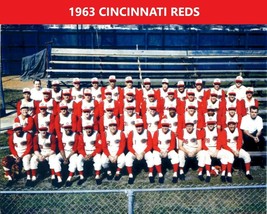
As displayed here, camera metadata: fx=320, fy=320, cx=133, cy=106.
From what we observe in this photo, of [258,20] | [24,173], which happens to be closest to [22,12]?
[24,173]

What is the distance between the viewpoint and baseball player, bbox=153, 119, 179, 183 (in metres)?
7.24

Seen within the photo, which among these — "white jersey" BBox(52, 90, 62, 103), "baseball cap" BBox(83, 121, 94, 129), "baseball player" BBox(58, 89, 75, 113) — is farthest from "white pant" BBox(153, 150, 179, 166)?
"white jersey" BBox(52, 90, 62, 103)

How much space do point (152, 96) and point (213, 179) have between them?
2.56m

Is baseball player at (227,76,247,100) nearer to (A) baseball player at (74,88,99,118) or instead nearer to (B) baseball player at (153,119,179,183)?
(B) baseball player at (153,119,179,183)

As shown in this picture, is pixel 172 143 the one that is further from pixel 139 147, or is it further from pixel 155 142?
pixel 139 147

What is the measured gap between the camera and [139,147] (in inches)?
293

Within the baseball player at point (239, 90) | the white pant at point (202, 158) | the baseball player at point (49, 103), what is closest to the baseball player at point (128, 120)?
the white pant at point (202, 158)

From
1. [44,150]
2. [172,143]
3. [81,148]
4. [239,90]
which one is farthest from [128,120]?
[239,90]

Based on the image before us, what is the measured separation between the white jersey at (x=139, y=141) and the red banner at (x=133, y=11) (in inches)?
105

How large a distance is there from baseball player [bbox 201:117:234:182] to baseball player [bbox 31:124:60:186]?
3419 millimetres

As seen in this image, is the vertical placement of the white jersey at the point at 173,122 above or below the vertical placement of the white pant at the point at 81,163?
above

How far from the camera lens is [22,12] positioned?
6.47 m

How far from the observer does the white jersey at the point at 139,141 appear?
7.43 metres

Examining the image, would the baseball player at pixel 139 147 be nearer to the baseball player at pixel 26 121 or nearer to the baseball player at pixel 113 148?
the baseball player at pixel 113 148
